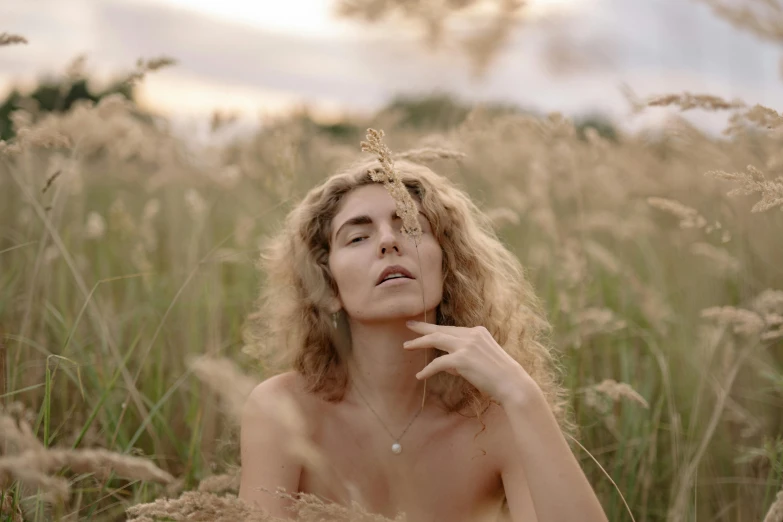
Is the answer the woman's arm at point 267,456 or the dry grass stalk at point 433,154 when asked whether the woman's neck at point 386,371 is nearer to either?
the woman's arm at point 267,456

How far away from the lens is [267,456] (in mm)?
2066

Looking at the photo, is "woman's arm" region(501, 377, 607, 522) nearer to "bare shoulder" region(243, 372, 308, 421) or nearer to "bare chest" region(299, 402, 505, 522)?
"bare chest" region(299, 402, 505, 522)

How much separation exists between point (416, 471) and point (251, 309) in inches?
56.7

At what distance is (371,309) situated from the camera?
6.56 ft

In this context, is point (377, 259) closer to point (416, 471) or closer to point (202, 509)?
point (416, 471)

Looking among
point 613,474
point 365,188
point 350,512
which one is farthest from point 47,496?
point 613,474

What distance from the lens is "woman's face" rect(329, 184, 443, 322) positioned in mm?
1974

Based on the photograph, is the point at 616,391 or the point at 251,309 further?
the point at 251,309

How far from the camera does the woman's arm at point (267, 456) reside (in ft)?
6.66

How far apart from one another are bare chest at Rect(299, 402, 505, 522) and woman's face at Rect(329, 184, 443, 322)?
0.38m

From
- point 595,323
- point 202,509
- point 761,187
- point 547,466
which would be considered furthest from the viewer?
point 595,323

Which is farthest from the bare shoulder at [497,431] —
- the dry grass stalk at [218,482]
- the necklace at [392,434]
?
the dry grass stalk at [218,482]

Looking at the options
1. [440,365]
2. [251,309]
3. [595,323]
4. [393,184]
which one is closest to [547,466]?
[440,365]

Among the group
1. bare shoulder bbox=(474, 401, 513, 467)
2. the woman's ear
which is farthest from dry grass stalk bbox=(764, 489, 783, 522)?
the woman's ear
